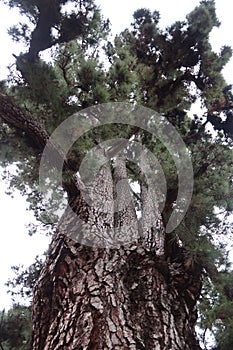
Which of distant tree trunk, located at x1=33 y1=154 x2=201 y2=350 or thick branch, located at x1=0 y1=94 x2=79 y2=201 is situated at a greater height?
thick branch, located at x1=0 y1=94 x2=79 y2=201

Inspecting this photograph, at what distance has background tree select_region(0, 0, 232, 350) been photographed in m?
2.52

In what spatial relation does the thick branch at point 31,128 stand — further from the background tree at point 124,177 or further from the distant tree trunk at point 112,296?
the distant tree trunk at point 112,296

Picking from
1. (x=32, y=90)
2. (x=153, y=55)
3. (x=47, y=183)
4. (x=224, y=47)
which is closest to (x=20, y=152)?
(x=47, y=183)

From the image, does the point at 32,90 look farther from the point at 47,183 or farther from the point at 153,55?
the point at 153,55

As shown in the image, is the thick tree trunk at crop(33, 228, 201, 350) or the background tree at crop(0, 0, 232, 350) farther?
the background tree at crop(0, 0, 232, 350)

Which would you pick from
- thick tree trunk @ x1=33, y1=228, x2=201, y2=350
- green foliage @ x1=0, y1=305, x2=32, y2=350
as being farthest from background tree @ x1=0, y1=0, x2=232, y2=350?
green foliage @ x1=0, y1=305, x2=32, y2=350

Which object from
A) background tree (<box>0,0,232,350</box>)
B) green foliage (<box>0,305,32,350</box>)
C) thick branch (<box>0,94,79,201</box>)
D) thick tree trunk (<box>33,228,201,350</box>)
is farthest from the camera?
green foliage (<box>0,305,32,350</box>)

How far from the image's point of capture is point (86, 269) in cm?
275

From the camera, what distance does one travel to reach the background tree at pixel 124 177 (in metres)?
2.52

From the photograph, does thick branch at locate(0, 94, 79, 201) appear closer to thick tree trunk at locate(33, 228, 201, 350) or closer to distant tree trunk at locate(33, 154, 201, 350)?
distant tree trunk at locate(33, 154, 201, 350)

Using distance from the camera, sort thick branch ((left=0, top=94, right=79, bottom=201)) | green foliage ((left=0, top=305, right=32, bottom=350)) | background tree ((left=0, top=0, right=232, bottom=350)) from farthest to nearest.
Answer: green foliage ((left=0, top=305, right=32, bottom=350)) < thick branch ((left=0, top=94, right=79, bottom=201)) < background tree ((left=0, top=0, right=232, bottom=350))

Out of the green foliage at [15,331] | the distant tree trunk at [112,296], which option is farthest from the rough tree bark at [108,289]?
the green foliage at [15,331]

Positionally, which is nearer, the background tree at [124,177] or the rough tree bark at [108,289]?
the rough tree bark at [108,289]

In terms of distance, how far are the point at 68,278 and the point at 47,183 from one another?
57.6 inches
